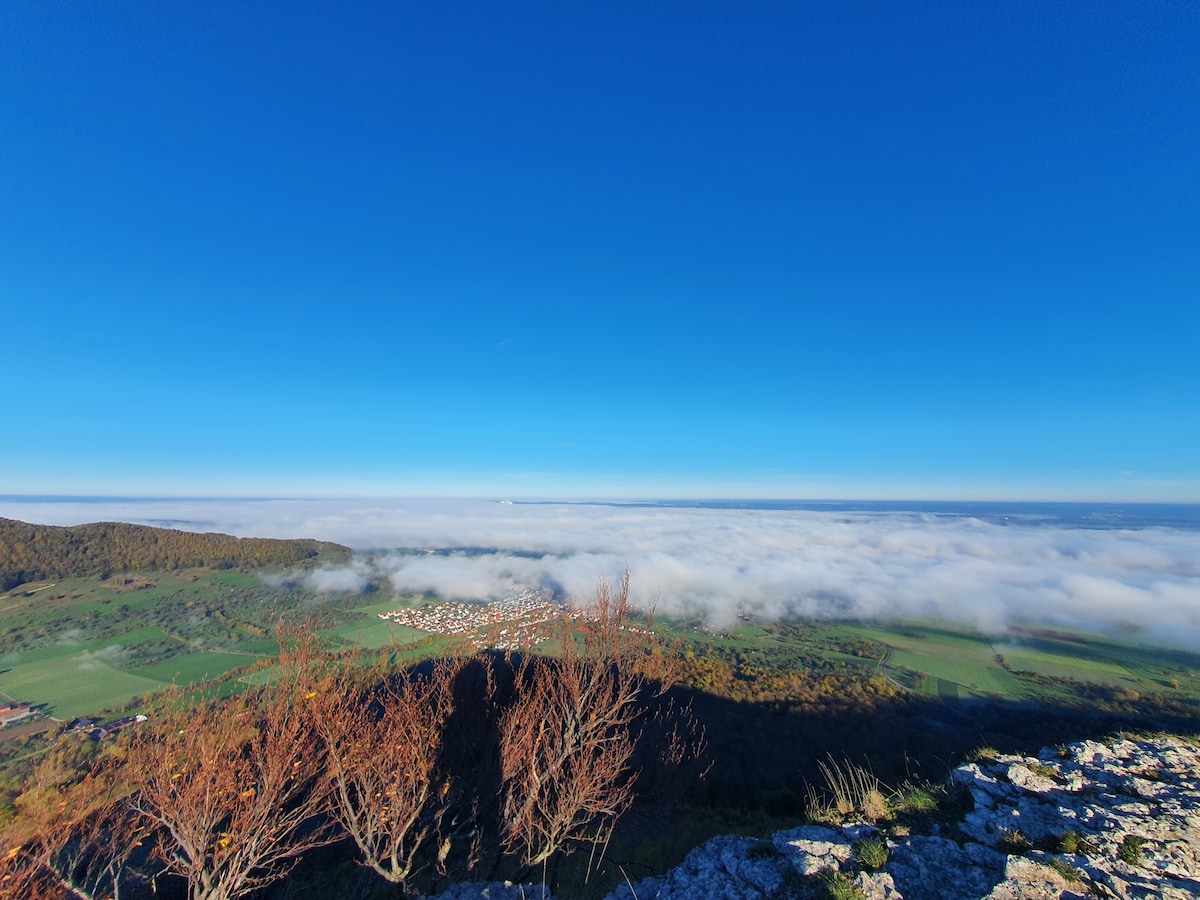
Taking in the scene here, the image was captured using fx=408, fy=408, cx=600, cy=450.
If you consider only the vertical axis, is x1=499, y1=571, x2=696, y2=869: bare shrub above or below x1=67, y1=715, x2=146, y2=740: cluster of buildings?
above

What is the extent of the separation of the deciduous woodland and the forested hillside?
5917 centimetres

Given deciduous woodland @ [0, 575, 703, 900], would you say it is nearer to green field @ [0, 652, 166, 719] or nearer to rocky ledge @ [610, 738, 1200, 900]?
rocky ledge @ [610, 738, 1200, 900]

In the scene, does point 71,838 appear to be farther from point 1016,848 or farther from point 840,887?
point 1016,848

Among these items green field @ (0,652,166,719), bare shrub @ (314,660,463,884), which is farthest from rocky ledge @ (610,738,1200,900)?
green field @ (0,652,166,719)

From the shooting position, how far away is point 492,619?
4000 centimetres

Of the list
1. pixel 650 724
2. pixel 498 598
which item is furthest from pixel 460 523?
pixel 650 724

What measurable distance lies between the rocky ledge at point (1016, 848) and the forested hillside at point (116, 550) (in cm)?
7917

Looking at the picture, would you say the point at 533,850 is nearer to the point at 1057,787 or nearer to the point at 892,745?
the point at 1057,787

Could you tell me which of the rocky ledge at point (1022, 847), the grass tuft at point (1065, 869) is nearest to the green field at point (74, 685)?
the rocky ledge at point (1022, 847)

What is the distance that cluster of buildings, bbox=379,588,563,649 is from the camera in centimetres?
2988

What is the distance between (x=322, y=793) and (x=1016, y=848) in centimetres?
1584

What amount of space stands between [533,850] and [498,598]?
146ft

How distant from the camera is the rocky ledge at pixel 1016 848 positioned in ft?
20.4

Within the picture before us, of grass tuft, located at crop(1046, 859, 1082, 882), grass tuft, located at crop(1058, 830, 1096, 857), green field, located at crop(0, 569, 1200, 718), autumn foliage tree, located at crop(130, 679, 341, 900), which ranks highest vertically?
grass tuft, located at crop(1046, 859, 1082, 882)
